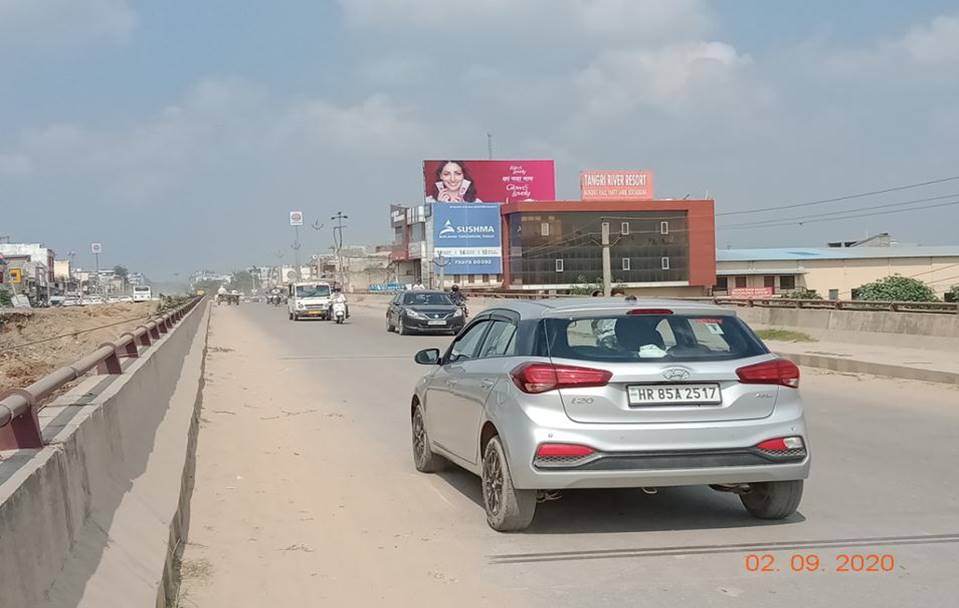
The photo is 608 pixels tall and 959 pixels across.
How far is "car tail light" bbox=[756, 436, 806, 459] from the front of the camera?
6.18m

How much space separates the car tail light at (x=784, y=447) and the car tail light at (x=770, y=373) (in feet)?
1.19

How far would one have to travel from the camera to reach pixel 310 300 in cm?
4616

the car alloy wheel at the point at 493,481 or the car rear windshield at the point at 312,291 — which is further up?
the car rear windshield at the point at 312,291

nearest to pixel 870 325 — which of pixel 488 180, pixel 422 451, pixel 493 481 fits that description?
pixel 422 451

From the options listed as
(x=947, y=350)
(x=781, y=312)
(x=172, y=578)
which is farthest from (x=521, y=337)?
(x=781, y=312)

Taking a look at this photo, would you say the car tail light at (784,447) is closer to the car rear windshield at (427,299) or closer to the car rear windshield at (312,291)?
the car rear windshield at (427,299)

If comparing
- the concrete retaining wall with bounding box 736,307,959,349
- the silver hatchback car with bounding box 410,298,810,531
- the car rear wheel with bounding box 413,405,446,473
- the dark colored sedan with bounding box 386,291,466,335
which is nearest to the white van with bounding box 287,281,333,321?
the dark colored sedan with bounding box 386,291,466,335

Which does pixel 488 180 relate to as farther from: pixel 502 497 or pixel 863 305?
pixel 502 497

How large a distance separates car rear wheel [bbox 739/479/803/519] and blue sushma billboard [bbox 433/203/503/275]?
95.8 metres

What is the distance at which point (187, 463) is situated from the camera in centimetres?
762

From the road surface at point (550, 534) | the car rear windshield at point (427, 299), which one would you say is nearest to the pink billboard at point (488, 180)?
the car rear windshield at point (427, 299)

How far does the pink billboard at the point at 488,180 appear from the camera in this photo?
10938 cm

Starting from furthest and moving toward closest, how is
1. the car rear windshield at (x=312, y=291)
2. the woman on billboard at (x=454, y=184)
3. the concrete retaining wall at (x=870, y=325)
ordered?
the woman on billboard at (x=454, y=184), the car rear windshield at (x=312, y=291), the concrete retaining wall at (x=870, y=325)

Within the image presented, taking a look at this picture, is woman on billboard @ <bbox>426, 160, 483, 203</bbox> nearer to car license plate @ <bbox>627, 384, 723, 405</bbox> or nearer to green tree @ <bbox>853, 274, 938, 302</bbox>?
green tree @ <bbox>853, 274, 938, 302</bbox>
